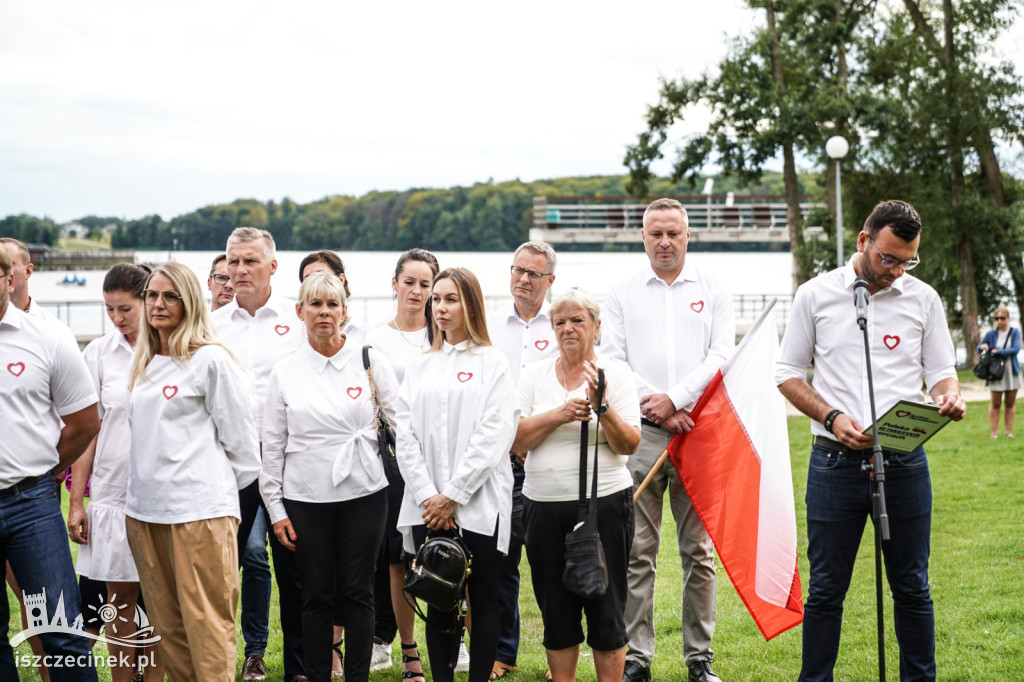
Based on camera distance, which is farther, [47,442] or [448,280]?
[448,280]

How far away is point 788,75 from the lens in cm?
2411

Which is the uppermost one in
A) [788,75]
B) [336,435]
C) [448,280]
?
[788,75]

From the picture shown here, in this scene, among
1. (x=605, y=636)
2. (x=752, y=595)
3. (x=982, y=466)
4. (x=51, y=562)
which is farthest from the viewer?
(x=982, y=466)

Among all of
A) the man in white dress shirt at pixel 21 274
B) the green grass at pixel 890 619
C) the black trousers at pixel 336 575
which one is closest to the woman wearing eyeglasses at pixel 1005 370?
Answer: the green grass at pixel 890 619

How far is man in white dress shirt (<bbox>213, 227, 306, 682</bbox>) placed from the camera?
482cm

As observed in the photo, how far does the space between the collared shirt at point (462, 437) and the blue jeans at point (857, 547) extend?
55.6 inches

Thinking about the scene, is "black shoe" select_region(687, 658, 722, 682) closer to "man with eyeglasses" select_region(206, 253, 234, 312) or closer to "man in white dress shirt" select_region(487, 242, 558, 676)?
"man in white dress shirt" select_region(487, 242, 558, 676)

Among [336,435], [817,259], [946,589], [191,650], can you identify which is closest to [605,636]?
[336,435]

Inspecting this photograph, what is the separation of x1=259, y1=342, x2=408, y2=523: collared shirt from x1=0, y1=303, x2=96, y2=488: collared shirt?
85 centimetres

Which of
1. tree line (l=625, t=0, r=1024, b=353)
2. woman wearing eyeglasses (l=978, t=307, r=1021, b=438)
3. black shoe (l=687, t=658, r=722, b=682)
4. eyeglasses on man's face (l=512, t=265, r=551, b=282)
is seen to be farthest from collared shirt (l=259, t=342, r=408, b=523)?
tree line (l=625, t=0, r=1024, b=353)

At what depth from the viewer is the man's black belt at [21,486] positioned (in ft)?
12.0

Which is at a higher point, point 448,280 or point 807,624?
point 448,280

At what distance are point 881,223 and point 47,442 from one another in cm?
364

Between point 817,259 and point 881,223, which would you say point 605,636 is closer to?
point 881,223
